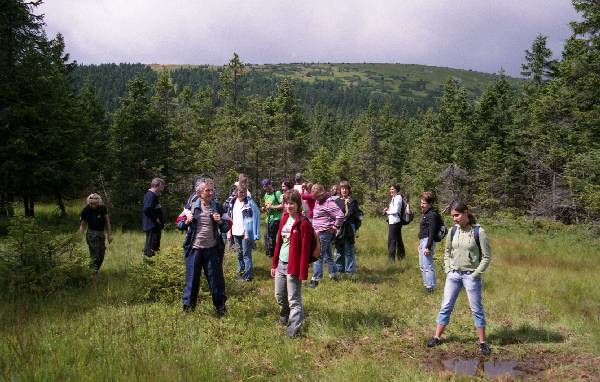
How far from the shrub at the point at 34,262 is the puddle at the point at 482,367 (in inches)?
261

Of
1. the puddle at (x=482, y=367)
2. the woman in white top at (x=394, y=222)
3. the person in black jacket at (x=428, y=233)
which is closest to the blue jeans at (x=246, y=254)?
the person in black jacket at (x=428, y=233)

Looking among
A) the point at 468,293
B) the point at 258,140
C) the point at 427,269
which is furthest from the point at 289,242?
the point at 258,140

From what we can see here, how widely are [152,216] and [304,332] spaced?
417 cm

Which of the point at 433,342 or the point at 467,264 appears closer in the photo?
the point at 467,264

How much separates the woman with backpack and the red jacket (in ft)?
6.60

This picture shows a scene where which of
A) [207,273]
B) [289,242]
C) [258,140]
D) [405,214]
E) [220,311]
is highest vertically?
[258,140]

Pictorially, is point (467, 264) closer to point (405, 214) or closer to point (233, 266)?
point (405, 214)

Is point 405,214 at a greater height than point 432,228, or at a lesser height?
greater

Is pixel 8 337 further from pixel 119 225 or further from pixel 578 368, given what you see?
pixel 119 225

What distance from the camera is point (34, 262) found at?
7871mm

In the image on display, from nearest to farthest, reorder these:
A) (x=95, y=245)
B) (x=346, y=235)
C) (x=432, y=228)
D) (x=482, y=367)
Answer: (x=482, y=367)
(x=432, y=228)
(x=95, y=245)
(x=346, y=235)

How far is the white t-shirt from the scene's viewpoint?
9.29m

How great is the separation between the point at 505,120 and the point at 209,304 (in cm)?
3712

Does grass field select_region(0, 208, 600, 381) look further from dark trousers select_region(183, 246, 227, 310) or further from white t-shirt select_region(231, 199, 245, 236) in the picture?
white t-shirt select_region(231, 199, 245, 236)
